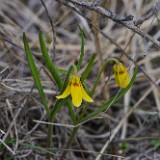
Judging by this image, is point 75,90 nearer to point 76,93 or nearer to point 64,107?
point 76,93

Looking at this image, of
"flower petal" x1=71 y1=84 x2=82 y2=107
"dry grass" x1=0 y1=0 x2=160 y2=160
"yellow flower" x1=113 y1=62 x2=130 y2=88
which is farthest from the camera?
"dry grass" x1=0 y1=0 x2=160 y2=160

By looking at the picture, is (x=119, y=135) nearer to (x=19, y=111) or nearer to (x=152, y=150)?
(x=152, y=150)

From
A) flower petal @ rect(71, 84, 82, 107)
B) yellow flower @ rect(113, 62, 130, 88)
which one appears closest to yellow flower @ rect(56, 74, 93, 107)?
flower petal @ rect(71, 84, 82, 107)

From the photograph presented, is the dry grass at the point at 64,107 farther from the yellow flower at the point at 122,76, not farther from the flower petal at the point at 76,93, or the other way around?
the flower petal at the point at 76,93

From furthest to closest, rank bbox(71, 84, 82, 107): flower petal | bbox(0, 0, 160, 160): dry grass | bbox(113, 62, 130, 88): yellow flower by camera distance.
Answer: bbox(0, 0, 160, 160): dry grass
bbox(113, 62, 130, 88): yellow flower
bbox(71, 84, 82, 107): flower petal

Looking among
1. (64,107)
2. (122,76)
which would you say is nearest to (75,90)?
(122,76)

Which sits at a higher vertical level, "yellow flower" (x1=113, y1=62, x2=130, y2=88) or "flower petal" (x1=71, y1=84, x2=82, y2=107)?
"yellow flower" (x1=113, y1=62, x2=130, y2=88)

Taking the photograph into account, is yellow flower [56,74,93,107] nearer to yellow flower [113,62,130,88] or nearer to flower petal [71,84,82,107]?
flower petal [71,84,82,107]

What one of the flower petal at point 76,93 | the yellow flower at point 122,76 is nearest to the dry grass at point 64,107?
the yellow flower at point 122,76

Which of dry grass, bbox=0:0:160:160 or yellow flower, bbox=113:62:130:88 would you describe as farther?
dry grass, bbox=0:0:160:160
